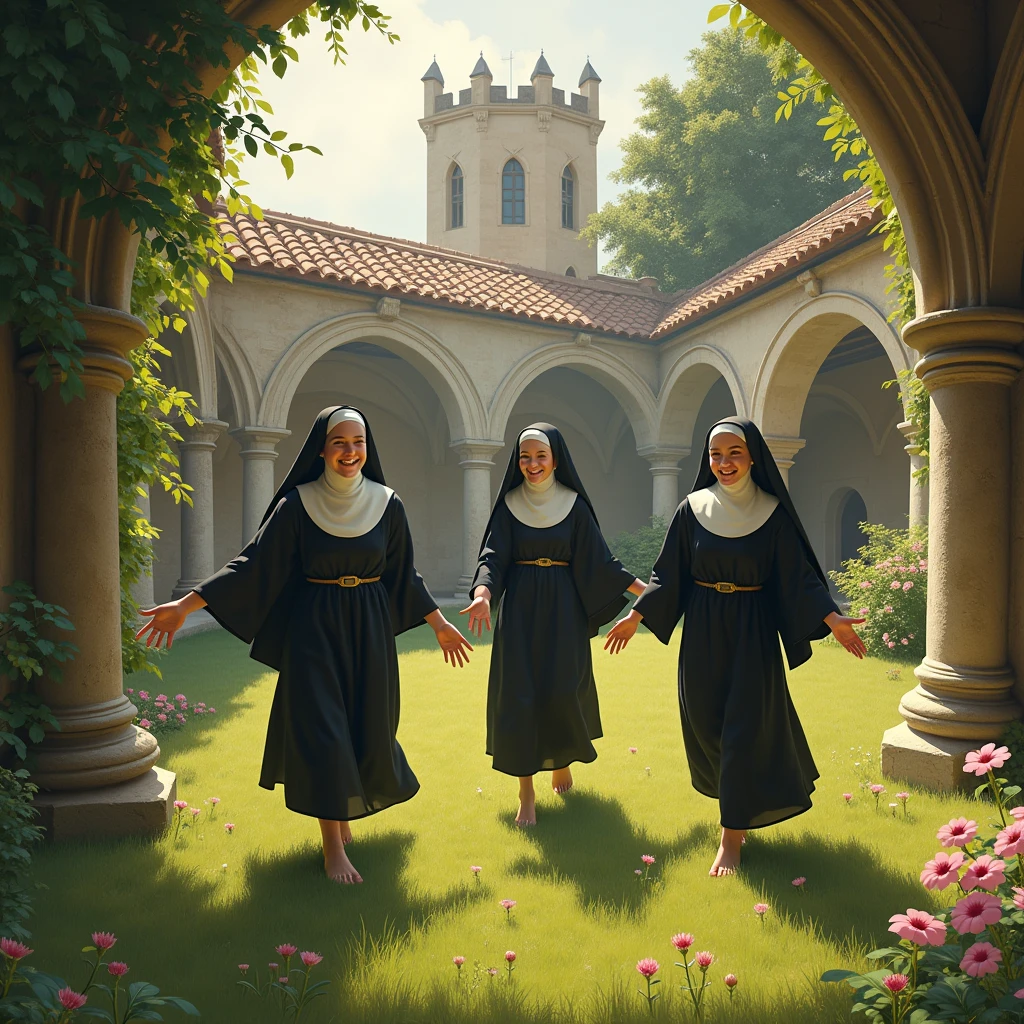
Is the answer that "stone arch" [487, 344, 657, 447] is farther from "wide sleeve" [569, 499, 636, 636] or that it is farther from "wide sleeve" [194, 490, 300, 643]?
"wide sleeve" [194, 490, 300, 643]

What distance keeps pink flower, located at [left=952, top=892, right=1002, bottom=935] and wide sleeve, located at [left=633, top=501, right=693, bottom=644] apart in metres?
1.94

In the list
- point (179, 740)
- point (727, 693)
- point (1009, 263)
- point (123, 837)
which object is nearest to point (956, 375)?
point (1009, 263)

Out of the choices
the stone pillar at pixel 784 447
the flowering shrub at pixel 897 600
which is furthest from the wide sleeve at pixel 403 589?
the stone pillar at pixel 784 447

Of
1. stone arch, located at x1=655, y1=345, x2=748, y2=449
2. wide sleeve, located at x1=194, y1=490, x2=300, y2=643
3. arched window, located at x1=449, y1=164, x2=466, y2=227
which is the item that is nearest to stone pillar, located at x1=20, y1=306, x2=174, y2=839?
wide sleeve, located at x1=194, y1=490, x2=300, y2=643

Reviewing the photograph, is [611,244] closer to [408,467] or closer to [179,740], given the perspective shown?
[408,467]

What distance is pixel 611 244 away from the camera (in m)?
25.0

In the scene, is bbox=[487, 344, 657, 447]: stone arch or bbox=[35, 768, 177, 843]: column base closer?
bbox=[35, 768, 177, 843]: column base

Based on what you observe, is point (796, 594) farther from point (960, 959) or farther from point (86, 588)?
point (86, 588)

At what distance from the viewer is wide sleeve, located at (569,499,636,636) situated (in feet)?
14.4

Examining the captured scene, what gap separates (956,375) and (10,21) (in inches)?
169

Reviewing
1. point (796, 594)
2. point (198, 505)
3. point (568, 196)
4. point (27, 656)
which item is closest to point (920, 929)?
point (796, 594)

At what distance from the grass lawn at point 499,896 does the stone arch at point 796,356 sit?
775 cm

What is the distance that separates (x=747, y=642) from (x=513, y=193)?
80.9 ft

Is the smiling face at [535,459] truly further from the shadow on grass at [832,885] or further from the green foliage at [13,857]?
the green foliage at [13,857]
